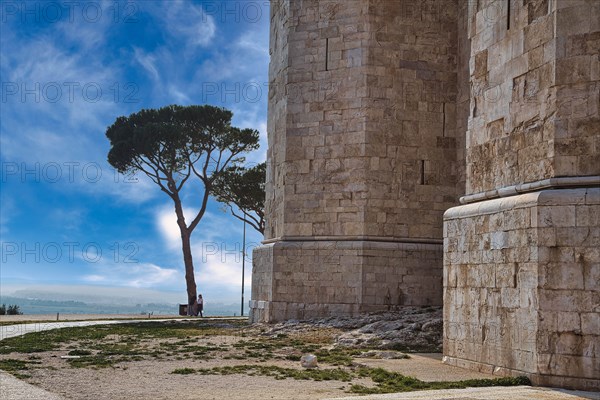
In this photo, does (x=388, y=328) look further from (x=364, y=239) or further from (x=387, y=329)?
(x=364, y=239)

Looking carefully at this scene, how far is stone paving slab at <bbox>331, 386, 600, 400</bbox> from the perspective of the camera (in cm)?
650

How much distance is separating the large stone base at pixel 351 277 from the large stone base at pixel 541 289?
6214 millimetres

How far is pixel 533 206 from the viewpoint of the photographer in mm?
7746

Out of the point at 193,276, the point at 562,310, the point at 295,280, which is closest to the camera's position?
the point at 562,310

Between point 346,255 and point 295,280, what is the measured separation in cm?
125

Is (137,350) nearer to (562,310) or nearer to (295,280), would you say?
(295,280)

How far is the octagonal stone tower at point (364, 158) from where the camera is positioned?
49.6ft

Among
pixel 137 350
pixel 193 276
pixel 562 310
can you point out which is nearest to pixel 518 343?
pixel 562 310

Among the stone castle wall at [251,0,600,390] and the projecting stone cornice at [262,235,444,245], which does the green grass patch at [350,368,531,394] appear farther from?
the projecting stone cornice at [262,235,444,245]

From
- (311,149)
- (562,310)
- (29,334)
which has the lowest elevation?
(29,334)

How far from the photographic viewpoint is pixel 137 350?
11.4 metres

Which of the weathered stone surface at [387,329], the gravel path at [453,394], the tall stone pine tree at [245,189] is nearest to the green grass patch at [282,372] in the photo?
the gravel path at [453,394]

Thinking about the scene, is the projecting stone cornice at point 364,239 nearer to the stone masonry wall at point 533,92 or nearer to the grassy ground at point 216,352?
the grassy ground at point 216,352

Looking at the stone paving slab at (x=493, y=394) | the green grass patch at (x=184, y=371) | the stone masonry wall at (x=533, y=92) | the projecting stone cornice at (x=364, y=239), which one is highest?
the stone masonry wall at (x=533, y=92)
